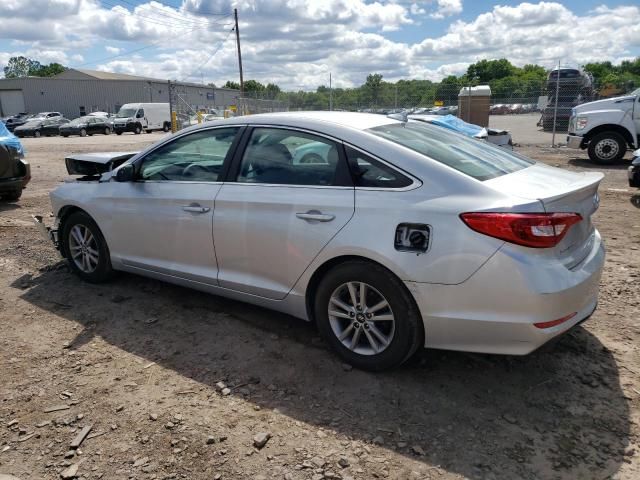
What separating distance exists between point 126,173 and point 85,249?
1.02 meters

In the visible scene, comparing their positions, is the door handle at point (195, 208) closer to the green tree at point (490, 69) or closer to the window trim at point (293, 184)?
the window trim at point (293, 184)

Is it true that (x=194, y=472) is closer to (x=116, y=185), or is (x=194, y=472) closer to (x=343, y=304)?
(x=343, y=304)

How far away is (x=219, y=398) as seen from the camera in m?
3.12

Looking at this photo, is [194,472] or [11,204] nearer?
[194,472]

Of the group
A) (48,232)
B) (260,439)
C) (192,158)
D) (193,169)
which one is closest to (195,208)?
(193,169)

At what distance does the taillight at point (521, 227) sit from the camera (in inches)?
106

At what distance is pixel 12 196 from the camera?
916cm

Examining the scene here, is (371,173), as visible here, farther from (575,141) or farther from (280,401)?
(575,141)

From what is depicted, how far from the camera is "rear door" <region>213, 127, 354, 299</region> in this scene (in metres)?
3.29

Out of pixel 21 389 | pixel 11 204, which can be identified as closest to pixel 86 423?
pixel 21 389

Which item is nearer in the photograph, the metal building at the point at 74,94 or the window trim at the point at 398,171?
the window trim at the point at 398,171

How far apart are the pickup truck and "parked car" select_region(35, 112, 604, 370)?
1021 centimetres

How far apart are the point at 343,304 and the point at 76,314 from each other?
2393 millimetres

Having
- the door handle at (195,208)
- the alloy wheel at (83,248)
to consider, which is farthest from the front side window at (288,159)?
the alloy wheel at (83,248)
